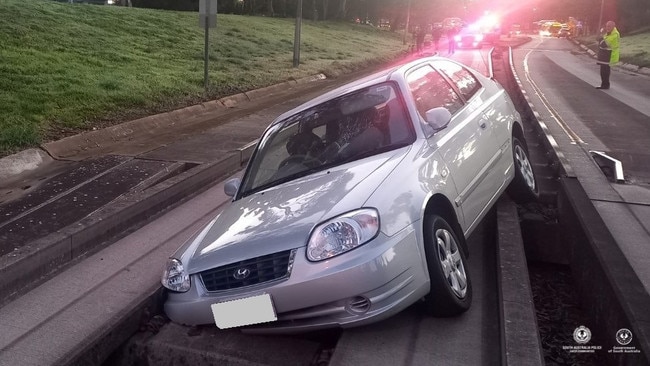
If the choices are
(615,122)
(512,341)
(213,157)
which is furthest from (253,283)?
(615,122)

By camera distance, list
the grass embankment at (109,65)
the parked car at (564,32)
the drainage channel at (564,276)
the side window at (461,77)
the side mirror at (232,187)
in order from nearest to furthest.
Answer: the drainage channel at (564,276) → the side mirror at (232,187) → the side window at (461,77) → the grass embankment at (109,65) → the parked car at (564,32)

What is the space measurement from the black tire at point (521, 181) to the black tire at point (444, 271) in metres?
A: 2.00

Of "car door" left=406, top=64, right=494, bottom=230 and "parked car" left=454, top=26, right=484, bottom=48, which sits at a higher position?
"parked car" left=454, top=26, right=484, bottom=48

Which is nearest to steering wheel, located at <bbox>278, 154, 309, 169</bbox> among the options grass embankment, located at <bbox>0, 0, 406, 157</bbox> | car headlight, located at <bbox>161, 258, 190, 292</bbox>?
car headlight, located at <bbox>161, 258, 190, 292</bbox>

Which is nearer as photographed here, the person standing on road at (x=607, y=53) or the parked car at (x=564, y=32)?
the person standing on road at (x=607, y=53)

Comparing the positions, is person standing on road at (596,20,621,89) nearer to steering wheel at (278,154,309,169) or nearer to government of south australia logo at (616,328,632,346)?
steering wheel at (278,154,309,169)

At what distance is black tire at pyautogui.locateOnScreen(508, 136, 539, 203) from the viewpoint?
5.60m

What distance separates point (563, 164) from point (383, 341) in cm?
404

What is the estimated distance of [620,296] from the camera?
3428 mm

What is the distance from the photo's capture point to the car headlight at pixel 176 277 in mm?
3559

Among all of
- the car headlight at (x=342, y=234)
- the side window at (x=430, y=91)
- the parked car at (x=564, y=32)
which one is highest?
the parked car at (x=564, y=32)

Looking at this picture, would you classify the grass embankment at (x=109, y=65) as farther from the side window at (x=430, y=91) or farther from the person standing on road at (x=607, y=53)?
the person standing on road at (x=607, y=53)

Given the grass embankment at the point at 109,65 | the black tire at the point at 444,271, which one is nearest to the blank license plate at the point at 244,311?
the black tire at the point at 444,271

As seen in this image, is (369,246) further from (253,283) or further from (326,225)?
(253,283)
